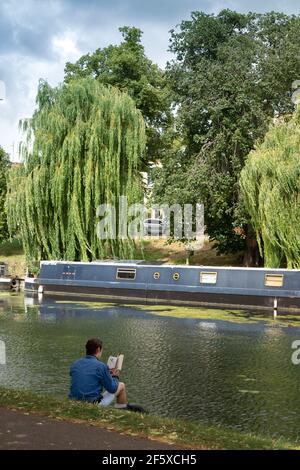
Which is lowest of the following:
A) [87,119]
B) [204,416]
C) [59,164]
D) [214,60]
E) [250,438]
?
[204,416]

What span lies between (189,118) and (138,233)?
642 centimetres

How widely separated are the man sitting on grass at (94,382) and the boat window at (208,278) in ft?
61.0

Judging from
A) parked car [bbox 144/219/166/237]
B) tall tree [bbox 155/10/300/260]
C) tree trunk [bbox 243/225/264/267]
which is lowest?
tree trunk [bbox 243/225/264/267]

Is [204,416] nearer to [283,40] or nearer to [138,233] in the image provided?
[138,233]

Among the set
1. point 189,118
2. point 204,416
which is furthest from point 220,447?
point 189,118

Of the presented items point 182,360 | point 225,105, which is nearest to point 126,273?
point 225,105

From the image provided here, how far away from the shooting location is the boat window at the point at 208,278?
2655 centimetres

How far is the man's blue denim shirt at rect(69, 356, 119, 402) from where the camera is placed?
25.6 feet

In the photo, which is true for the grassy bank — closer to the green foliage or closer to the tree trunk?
the tree trunk

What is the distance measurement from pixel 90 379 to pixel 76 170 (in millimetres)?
22972

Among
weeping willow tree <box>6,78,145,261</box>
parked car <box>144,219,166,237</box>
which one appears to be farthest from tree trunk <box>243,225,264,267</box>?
parked car <box>144,219,166,237</box>

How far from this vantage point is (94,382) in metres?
7.90

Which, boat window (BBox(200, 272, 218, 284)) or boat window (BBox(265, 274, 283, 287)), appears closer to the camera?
boat window (BBox(265, 274, 283, 287))

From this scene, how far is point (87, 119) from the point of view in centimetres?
3080
